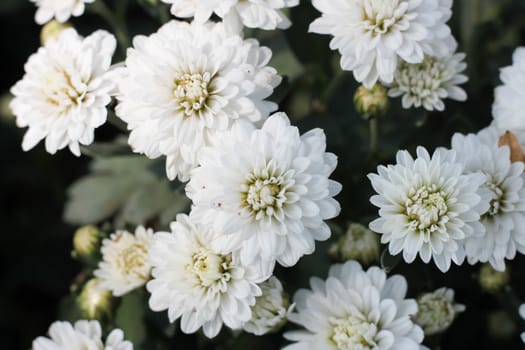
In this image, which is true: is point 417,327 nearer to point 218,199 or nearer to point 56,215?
point 218,199

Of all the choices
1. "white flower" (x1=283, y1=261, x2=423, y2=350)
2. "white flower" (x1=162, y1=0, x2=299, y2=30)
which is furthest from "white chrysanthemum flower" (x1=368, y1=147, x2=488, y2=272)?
"white flower" (x1=162, y1=0, x2=299, y2=30)

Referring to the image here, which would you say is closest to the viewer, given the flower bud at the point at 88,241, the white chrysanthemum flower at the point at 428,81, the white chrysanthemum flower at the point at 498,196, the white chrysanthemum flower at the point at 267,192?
the white chrysanthemum flower at the point at 267,192

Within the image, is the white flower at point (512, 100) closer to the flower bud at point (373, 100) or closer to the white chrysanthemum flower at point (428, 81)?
the white chrysanthemum flower at point (428, 81)

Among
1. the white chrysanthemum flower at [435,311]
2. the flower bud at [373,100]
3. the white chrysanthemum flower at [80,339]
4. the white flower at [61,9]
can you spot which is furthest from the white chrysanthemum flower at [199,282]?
the white flower at [61,9]

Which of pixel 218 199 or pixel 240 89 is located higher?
pixel 240 89

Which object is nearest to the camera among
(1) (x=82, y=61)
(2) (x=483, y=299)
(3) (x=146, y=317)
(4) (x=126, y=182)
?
(1) (x=82, y=61)

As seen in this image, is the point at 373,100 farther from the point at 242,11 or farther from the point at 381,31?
the point at 242,11

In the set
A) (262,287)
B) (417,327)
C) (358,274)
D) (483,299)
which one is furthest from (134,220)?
(483,299)
